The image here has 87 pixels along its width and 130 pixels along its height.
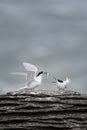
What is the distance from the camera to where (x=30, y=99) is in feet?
110

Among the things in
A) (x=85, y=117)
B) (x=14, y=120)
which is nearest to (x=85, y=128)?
(x=85, y=117)

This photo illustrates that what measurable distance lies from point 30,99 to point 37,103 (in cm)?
29

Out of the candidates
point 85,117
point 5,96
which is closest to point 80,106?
point 85,117

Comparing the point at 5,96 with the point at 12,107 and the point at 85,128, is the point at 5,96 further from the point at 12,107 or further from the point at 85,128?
the point at 85,128

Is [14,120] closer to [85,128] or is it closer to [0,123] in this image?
[0,123]

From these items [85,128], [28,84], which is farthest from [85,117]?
[28,84]

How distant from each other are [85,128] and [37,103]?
6.38ft

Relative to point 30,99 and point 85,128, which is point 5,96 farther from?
point 85,128

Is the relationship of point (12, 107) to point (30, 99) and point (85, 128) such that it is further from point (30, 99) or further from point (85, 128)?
point (85, 128)

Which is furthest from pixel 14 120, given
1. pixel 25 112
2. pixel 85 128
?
pixel 85 128

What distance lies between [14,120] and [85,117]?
2578mm

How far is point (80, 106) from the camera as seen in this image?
111 feet

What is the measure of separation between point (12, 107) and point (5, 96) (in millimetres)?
546

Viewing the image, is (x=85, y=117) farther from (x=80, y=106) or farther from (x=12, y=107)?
(x=12, y=107)
